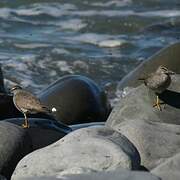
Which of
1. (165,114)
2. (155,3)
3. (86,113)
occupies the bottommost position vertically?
(155,3)

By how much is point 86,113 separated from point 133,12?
9.95 m

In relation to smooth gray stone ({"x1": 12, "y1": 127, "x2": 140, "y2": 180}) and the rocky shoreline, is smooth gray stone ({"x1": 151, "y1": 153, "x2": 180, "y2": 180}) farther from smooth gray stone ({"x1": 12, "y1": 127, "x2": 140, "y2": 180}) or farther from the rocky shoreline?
smooth gray stone ({"x1": 12, "y1": 127, "x2": 140, "y2": 180})

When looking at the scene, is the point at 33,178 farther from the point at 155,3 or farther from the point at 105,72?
the point at 155,3

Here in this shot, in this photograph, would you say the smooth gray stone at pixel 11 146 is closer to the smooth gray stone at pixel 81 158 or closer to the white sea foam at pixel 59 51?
the smooth gray stone at pixel 81 158

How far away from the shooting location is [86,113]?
842 cm

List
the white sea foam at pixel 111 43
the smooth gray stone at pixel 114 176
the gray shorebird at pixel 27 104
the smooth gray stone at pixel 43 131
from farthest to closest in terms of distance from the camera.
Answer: the white sea foam at pixel 111 43
the gray shorebird at pixel 27 104
the smooth gray stone at pixel 43 131
the smooth gray stone at pixel 114 176

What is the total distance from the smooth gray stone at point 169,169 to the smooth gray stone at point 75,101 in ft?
11.4

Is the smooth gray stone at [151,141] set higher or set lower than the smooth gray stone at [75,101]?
higher

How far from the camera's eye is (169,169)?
15.4 ft

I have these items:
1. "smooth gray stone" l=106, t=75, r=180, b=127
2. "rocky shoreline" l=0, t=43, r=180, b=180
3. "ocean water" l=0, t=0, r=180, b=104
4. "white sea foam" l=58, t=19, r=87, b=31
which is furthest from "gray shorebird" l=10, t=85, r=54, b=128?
"white sea foam" l=58, t=19, r=87, b=31

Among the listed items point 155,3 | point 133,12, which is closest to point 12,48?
point 133,12

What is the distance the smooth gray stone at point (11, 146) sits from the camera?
525 cm

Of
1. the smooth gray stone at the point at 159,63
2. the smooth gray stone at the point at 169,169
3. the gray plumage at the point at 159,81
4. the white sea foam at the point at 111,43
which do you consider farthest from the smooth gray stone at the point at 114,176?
the white sea foam at the point at 111,43

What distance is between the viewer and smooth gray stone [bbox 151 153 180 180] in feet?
15.1
